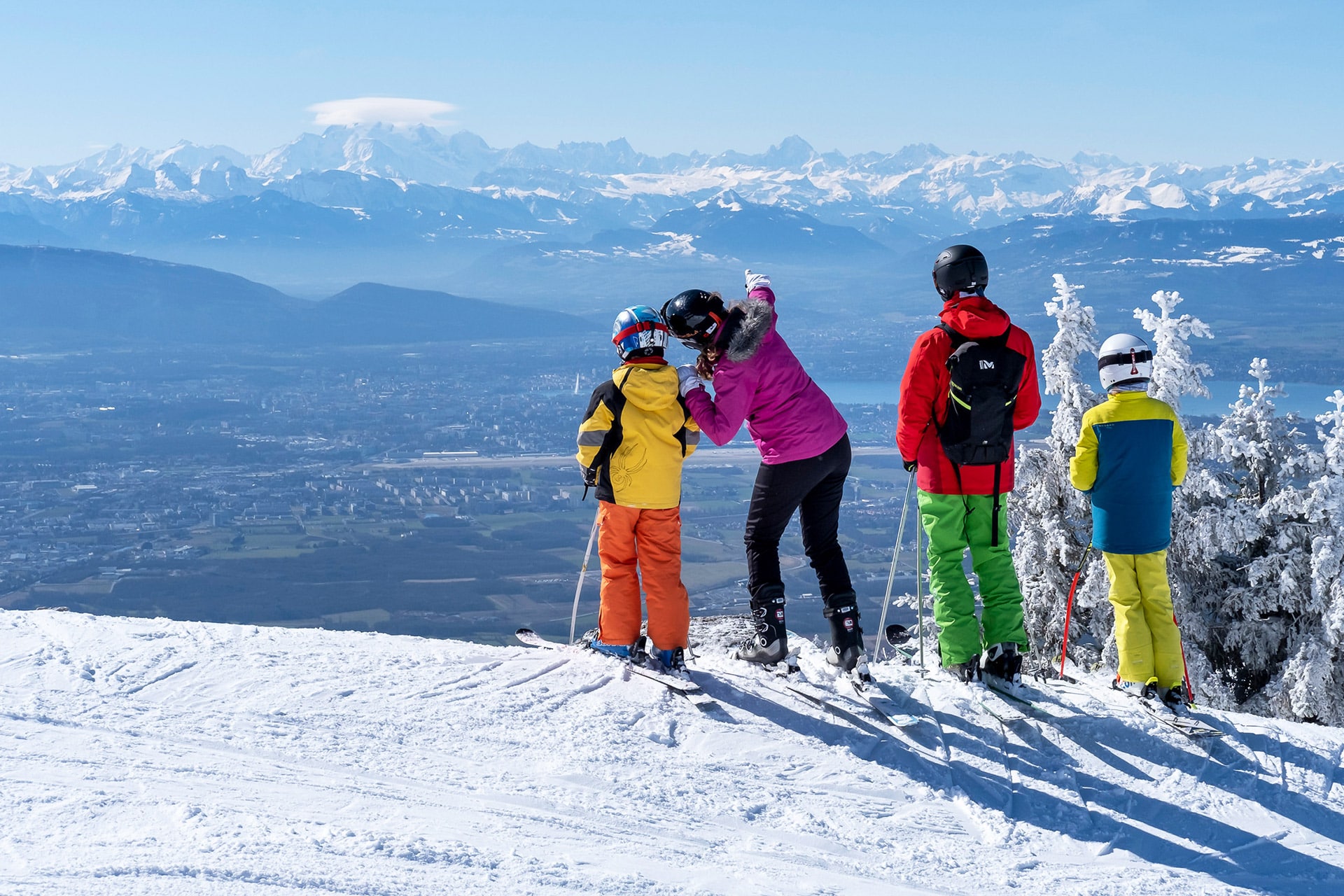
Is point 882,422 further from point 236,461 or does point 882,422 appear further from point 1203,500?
point 1203,500

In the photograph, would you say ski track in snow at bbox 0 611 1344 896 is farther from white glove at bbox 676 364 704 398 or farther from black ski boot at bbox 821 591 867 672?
white glove at bbox 676 364 704 398

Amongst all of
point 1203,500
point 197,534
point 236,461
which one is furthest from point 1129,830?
point 236,461

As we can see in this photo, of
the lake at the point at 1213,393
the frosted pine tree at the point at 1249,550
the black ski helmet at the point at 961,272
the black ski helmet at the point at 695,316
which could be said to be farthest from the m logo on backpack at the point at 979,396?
the lake at the point at 1213,393

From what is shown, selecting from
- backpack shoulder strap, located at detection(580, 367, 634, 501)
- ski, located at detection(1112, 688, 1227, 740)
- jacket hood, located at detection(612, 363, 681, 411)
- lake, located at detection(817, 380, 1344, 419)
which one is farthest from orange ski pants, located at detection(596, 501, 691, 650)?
lake, located at detection(817, 380, 1344, 419)

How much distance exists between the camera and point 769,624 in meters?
5.68

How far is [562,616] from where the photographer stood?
2056 inches

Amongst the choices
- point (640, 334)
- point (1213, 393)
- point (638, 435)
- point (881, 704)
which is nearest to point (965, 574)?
point (881, 704)

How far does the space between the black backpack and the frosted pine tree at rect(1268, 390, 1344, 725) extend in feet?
32.5

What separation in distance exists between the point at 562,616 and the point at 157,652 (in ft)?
155

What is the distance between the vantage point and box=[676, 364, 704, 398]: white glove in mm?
5258

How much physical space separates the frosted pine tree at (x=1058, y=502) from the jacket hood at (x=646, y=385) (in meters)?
10.3

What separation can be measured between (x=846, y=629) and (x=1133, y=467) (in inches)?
69.8

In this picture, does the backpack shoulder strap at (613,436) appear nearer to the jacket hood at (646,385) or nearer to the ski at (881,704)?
the jacket hood at (646,385)

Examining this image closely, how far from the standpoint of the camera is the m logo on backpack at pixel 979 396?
16.7ft
